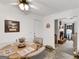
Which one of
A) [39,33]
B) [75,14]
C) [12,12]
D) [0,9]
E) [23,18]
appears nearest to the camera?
[75,14]

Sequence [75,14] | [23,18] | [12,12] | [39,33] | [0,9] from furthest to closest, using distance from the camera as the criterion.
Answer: [39,33] < [23,18] < [12,12] < [0,9] < [75,14]

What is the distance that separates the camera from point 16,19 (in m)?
6.30

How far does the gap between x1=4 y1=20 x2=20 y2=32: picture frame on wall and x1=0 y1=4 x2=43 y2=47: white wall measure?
181 millimetres

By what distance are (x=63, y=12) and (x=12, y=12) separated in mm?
2949

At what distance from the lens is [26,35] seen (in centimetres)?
681

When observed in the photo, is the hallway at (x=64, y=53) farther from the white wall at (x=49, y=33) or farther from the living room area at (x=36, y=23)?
the white wall at (x=49, y=33)

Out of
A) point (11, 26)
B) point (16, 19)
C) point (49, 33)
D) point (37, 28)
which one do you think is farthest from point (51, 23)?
point (11, 26)

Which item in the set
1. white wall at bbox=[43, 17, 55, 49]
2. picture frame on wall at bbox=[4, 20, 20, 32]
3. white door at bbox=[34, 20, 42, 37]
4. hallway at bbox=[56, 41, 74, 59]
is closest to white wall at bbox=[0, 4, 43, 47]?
picture frame on wall at bbox=[4, 20, 20, 32]

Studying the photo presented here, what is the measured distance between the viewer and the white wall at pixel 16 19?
5645 millimetres

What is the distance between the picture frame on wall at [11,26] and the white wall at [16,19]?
0.18 meters

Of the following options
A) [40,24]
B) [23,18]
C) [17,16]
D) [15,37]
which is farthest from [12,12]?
[40,24]

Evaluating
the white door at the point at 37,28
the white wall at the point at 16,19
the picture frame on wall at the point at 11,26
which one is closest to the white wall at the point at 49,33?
the white door at the point at 37,28

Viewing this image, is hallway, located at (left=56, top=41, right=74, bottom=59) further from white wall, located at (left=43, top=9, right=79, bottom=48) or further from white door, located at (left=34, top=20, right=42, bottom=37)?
white door, located at (left=34, top=20, right=42, bottom=37)

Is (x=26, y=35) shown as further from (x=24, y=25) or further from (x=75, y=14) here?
(x=75, y=14)
